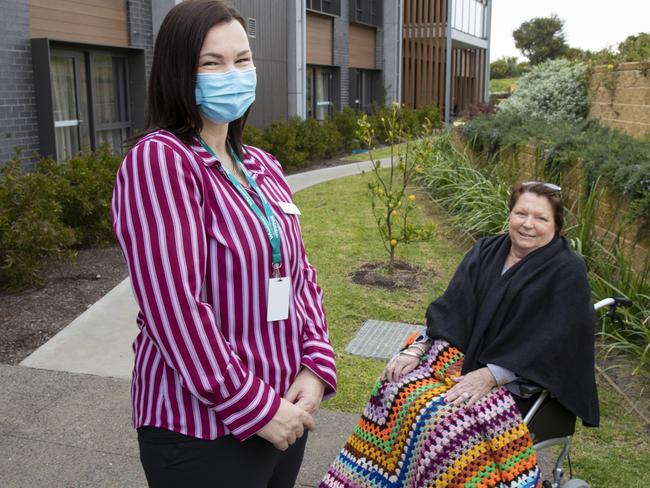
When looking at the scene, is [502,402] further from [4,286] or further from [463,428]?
[4,286]

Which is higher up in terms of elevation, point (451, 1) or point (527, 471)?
point (451, 1)

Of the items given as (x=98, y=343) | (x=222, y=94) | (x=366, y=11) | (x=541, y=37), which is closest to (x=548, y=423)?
(x=222, y=94)

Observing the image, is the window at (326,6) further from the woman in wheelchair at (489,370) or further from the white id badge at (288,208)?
the white id badge at (288,208)

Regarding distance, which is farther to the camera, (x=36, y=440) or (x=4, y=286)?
(x=4, y=286)

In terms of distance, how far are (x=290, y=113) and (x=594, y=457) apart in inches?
628

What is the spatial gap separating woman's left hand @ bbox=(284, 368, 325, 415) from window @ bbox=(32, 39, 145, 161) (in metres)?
8.17

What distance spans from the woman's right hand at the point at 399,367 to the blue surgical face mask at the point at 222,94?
145cm

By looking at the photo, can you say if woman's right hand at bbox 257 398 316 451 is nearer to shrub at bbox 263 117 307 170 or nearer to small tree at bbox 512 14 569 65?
shrub at bbox 263 117 307 170

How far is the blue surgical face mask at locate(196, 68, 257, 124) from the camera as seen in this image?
1880 millimetres

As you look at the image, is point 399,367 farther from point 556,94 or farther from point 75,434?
point 556,94

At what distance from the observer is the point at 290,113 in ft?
62.2

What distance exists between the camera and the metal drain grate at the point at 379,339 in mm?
5445

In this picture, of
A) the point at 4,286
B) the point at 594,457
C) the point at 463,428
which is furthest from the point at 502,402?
the point at 4,286

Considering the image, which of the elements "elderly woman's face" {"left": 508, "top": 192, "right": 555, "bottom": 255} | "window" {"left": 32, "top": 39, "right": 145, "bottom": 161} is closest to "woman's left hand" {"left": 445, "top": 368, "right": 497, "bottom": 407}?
"elderly woman's face" {"left": 508, "top": 192, "right": 555, "bottom": 255}
